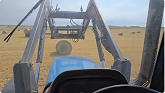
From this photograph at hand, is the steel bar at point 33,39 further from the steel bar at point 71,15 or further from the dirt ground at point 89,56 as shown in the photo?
the steel bar at point 71,15

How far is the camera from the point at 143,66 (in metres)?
1.46

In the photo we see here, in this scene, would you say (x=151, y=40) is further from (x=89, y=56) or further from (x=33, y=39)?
(x=89, y=56)

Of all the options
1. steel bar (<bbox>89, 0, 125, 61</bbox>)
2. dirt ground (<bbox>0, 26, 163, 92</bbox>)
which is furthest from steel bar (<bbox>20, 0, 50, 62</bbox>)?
steel bar (<bbox>89, 0, 125, 61</bbox>)

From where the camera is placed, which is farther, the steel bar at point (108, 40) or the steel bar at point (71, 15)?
the steel bar at point (71, 15)

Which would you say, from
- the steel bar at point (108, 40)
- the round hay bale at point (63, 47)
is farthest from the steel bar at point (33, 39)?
the round hay bale at point (63, 47)

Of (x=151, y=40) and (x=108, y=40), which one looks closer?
(x=151, y=40)

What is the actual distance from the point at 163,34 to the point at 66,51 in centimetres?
581

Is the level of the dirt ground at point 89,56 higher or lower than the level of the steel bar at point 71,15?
lower

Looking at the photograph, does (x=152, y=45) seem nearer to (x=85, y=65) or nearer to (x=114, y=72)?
(x=114, y=72)

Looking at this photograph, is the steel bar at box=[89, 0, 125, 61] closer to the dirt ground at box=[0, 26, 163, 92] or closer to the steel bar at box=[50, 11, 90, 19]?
the dirt ground at box=[0, 26, 163, 92]

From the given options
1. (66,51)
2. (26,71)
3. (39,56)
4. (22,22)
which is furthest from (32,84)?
(66,51)

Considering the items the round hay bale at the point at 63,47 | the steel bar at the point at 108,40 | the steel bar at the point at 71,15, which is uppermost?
the steel bar at the point at 71,15

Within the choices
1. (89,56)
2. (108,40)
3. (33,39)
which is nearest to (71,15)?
(108,40)

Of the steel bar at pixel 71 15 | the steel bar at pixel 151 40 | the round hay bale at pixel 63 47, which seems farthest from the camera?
the round hay bale at pixel 63 47
